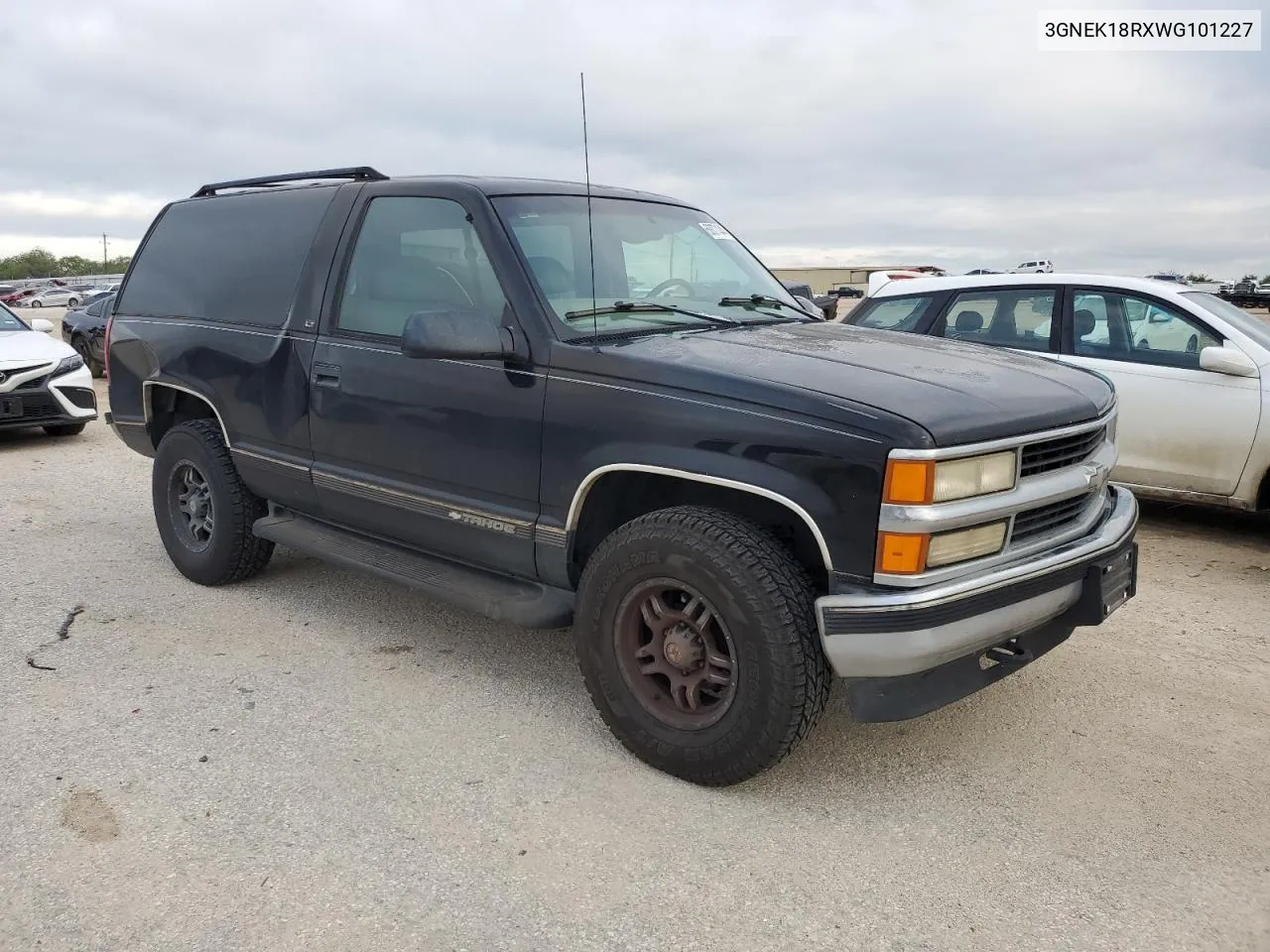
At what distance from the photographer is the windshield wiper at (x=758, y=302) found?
415cm

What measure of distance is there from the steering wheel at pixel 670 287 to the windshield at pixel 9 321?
→ 27.2 feet

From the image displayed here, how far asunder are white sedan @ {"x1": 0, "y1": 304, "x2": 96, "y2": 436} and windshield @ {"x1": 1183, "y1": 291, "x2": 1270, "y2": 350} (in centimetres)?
896

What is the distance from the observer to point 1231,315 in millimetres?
6328

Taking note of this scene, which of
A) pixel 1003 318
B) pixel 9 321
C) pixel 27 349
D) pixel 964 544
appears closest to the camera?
pixel 964 544

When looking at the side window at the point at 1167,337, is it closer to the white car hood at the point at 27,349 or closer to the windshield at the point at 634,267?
the windshield at the point at 634,267

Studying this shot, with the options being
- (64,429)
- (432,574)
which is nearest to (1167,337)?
(432,574)

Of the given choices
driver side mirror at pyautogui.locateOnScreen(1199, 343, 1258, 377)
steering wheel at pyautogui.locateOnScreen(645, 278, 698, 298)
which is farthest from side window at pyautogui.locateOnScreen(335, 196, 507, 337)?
driver side mirror at pyautogui.locateOnScreen(1199, 343, 1258, 377)

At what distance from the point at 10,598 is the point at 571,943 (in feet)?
12.4

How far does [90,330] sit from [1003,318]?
1446 centimetres

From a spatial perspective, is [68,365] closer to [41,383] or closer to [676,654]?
[41,383]

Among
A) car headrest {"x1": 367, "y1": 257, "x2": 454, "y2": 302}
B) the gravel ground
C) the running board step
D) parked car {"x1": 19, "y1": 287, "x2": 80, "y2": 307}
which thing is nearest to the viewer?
the gravel ground

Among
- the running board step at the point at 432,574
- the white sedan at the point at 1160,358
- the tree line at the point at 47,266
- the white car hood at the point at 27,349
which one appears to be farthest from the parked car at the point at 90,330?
the tree line at the point at 47,266

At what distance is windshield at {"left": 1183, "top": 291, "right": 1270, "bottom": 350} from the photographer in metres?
6.21

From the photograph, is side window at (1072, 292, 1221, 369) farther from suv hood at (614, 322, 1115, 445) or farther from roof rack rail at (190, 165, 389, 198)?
roof rack rail at (190, 165, 389, 198)
